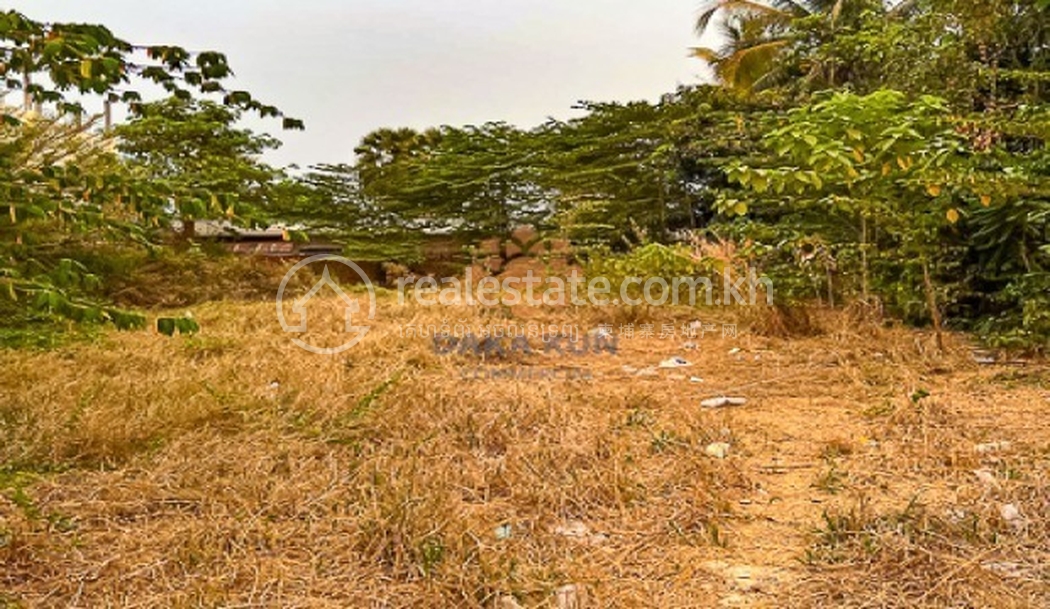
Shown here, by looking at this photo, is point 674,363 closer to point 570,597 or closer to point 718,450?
point 718,450

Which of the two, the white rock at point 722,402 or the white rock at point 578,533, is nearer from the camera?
the white rock at point 578,533

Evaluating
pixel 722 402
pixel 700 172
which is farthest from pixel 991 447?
pixel 700 172

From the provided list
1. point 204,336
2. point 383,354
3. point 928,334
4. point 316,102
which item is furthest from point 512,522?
point 928,334

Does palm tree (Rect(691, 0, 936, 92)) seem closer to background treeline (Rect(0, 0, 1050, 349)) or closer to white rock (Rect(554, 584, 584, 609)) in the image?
background treeline (Rect(0, 0, 1050, 349))

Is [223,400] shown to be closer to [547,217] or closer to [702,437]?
[702,437]

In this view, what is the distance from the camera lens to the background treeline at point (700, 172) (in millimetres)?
1566

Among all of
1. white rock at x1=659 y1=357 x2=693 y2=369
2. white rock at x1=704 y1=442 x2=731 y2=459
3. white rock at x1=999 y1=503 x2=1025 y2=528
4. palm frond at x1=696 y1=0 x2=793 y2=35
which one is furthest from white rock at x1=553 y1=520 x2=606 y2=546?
palm frond at x1=696 y1=0 x2=793 y2=35

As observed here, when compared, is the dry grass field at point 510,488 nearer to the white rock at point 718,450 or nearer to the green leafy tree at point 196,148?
the white rock at point 718,450

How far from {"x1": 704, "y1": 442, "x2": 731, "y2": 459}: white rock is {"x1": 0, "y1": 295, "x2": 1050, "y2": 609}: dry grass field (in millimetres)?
20

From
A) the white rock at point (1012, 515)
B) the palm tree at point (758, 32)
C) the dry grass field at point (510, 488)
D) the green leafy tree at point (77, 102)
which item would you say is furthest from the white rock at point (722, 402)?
the palm tree at point (758, 32)

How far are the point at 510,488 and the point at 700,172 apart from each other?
7777mm

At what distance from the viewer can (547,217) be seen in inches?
383

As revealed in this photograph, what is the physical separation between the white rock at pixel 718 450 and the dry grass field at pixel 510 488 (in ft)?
0.07

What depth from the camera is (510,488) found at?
215 centimetres
